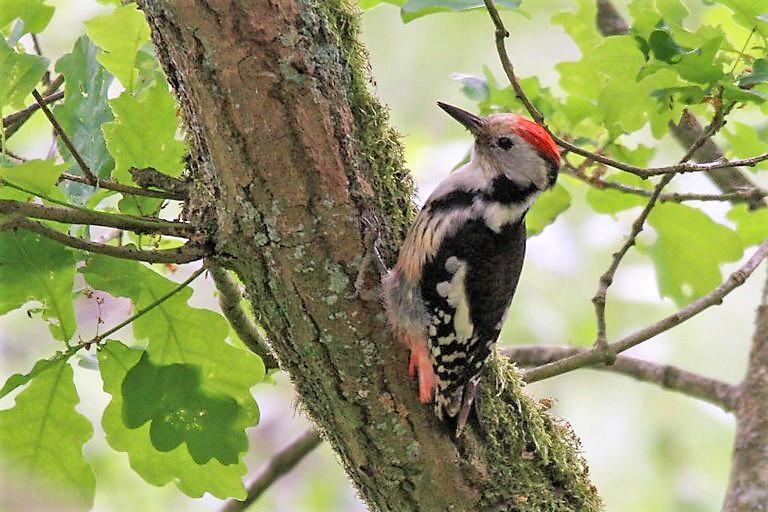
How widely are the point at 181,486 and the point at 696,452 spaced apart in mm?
3357

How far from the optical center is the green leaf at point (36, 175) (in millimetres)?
1484

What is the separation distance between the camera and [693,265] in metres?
2.69

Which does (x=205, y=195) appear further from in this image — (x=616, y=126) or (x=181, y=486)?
(x=616, y=126)

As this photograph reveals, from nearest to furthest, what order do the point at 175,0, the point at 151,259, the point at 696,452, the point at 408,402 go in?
1. the point at 175,0
2. the point at 151,259
3. the point at 408,402
4. the point at 696,452

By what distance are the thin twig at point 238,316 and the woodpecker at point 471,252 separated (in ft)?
1.32

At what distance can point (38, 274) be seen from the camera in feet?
5.84

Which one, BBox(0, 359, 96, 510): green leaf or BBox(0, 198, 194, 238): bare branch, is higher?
BBox(0, 198, 194, 238): bare branch

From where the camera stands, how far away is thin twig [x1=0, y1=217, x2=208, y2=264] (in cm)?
165

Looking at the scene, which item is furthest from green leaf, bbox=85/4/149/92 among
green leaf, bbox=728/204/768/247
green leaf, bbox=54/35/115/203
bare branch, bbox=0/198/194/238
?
green leaf, bbox=728/204/768/247

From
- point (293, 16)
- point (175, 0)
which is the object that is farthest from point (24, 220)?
point (293, 16)

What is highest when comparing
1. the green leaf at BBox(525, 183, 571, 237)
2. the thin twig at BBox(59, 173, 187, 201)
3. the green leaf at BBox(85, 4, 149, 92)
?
the green leaf at BBox(525, 183, 571, 237)

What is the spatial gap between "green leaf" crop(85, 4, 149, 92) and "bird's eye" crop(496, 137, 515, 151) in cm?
98

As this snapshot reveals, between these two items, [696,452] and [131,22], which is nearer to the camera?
[131,22]

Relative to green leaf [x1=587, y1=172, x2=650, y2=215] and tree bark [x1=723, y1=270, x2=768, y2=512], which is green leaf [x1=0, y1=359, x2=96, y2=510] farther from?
tree bark [x1=723, y1=270, x2=768, y2=512]
